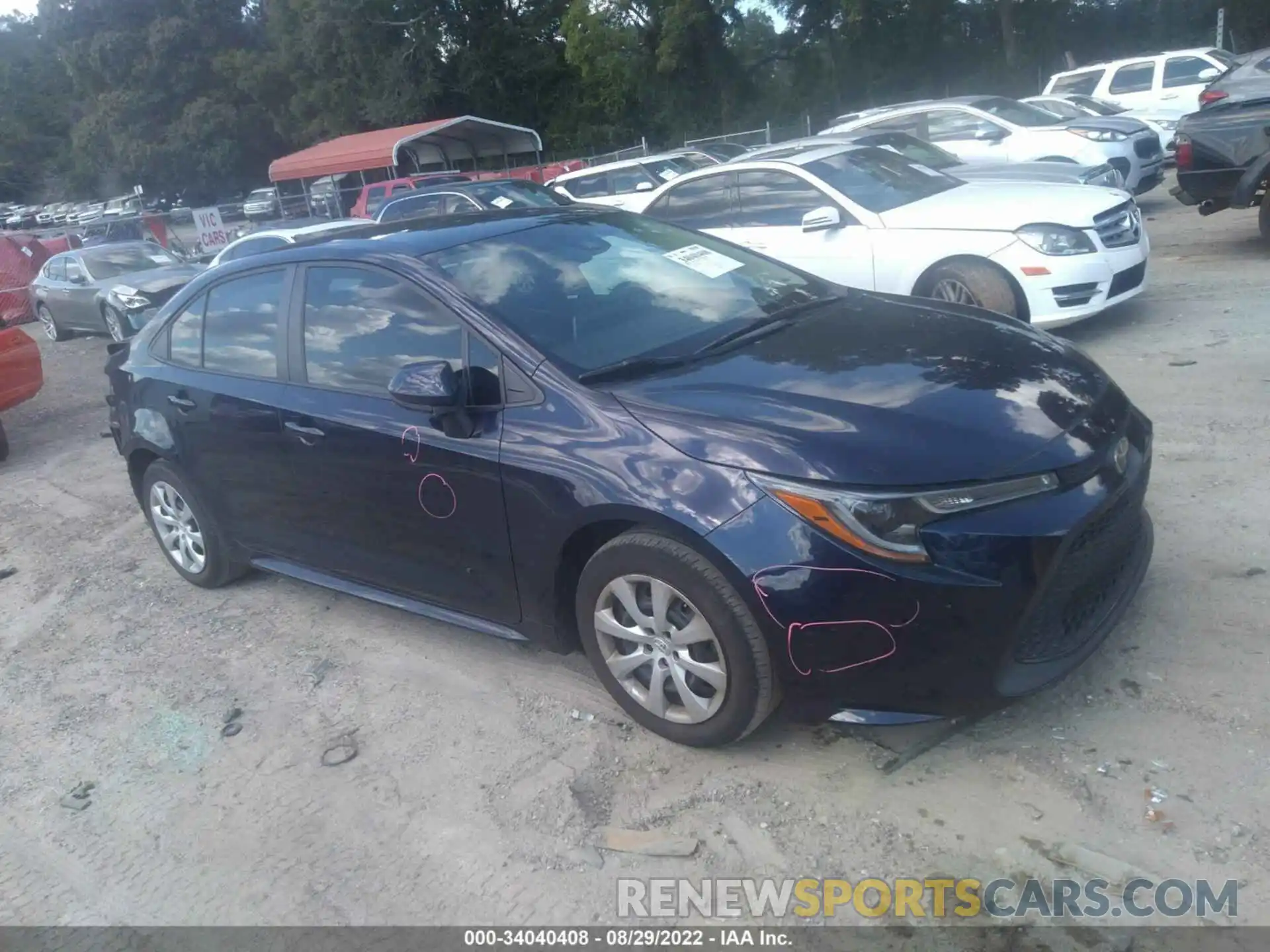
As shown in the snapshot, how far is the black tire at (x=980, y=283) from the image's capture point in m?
7.72

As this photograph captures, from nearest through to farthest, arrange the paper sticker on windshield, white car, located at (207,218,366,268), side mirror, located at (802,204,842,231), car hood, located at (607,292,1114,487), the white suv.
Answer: car hood, located at (607,292,1114,487) → the paper sticker on windshield → side mirror, located at (802,204,842,231) → white car, located at (207,218,366,268) → the white suv

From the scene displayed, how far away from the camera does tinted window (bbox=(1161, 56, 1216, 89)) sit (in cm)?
1855

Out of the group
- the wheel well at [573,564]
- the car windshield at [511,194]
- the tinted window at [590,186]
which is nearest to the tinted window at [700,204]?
the car windshield at [511,194]

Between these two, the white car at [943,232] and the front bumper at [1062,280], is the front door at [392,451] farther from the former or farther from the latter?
the front bumper at [1062,280]

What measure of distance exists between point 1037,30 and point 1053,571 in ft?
131

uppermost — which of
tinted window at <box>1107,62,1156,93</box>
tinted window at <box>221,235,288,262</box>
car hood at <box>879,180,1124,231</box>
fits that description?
tinted window at <box>1107,62,1156,93</box>

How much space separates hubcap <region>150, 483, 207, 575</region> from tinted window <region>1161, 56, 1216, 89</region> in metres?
18.6

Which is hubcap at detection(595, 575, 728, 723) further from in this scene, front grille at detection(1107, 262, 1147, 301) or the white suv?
the white suv

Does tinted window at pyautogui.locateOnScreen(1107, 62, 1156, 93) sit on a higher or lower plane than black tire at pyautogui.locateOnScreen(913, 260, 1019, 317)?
higher

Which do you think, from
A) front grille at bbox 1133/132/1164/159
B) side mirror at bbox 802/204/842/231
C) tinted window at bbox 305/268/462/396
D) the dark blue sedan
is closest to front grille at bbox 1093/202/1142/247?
side mirror at bbox 802/204/842/231

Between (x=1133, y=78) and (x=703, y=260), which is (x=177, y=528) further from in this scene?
(x=1133, y=78)

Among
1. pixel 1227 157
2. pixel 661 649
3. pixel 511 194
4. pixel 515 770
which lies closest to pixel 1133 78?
pixel 1227 157

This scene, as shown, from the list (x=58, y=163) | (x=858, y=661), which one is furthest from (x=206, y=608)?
(x=58, y=163)

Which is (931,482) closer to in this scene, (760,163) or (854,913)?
(854,913)
